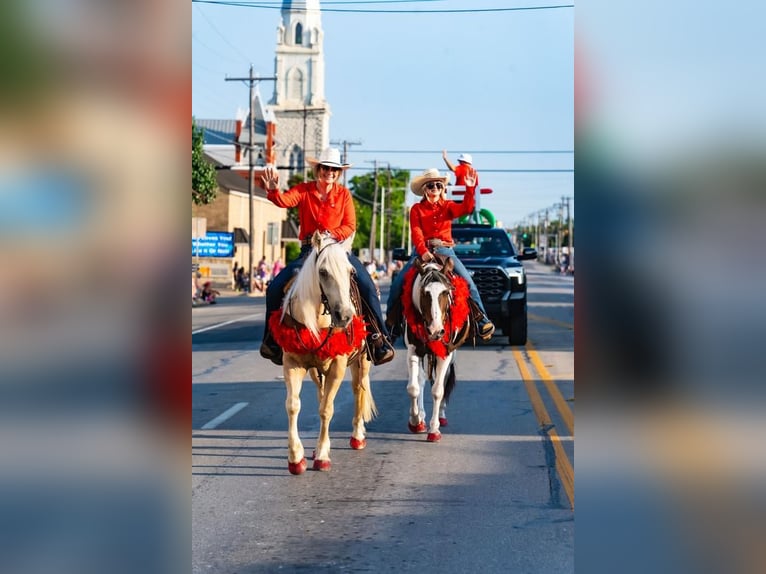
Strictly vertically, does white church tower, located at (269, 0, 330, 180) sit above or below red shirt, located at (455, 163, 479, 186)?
above

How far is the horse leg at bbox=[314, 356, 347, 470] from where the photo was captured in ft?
31.3

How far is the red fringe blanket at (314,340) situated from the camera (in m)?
9.15

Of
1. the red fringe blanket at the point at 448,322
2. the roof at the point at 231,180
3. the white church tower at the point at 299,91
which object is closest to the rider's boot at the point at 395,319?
the red fringe blanket at the point at 448,322

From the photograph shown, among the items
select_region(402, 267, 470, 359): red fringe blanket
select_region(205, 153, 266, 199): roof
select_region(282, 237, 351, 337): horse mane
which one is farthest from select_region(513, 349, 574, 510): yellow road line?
select_region(205, 153, 266, 199): roof

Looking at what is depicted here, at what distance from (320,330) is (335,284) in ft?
2.07

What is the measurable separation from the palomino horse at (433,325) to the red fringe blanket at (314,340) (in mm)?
1769

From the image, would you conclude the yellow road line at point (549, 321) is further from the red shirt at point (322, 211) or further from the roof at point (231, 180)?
the roof at point (231, 180)

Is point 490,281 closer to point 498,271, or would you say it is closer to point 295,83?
point 498,271

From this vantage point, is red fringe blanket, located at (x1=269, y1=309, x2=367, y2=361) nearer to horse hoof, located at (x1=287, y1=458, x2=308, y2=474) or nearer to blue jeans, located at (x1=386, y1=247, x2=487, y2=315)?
horse hoof, located at (x1=287, y1=458, x2=308, y2=474)

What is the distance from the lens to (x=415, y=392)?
37.0 feet

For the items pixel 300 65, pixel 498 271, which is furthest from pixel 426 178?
pixel 300 65

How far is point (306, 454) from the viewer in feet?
33.7
